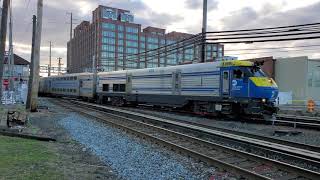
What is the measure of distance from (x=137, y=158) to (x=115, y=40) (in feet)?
225

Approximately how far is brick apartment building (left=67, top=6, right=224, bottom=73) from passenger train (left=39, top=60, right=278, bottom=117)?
34.3 meters

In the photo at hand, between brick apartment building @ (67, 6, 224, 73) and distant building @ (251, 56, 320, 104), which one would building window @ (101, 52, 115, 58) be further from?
distant building @ (251, 56, 320, 104)

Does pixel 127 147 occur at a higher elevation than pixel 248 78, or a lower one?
lower

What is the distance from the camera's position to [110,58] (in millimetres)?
80500

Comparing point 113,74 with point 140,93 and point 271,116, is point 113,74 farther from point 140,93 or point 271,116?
point 271,116

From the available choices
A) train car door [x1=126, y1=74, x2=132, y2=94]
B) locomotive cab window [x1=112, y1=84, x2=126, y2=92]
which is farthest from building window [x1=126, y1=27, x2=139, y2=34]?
train car door [x1=126, y1=74, x2=132, y2=94]

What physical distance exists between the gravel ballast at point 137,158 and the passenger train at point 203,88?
27.1 ft

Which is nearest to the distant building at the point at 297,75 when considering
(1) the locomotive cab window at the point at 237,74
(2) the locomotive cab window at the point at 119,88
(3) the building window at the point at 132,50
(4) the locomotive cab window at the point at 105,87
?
(4) the locomotive cab window at the point at 105,87

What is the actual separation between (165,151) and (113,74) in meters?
26.6

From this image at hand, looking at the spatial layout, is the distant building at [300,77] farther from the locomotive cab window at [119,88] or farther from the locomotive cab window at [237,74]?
the locomotive cab window at [237,74]

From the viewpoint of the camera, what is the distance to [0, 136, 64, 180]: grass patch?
344 inches

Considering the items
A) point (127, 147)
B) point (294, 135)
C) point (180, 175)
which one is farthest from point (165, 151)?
point (294, 135)

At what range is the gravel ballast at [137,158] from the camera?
9.71 metres

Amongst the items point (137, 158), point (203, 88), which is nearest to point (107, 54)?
point (203, 88)
